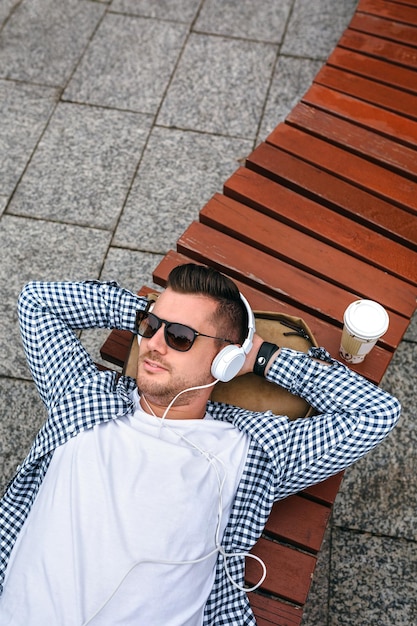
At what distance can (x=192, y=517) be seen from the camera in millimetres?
1990

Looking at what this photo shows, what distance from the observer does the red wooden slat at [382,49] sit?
328 centimetres

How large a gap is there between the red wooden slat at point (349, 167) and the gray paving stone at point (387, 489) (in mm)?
1099

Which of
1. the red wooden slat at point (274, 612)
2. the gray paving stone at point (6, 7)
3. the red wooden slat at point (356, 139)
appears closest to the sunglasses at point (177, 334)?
the red wooden slat at point (274, 612)

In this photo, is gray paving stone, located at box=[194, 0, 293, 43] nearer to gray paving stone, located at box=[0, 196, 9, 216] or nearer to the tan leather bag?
gray paving stone, located at box=[0, 196, 9, 216]

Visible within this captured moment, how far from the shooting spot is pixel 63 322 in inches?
96.4

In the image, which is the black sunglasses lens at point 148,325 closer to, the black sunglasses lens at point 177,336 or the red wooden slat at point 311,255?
the black sunglasses lens at point 177,336

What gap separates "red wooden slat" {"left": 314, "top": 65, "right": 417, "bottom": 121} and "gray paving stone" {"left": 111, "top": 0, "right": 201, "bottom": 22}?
212cm

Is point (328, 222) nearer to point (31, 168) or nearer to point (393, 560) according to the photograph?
point (393, 560)

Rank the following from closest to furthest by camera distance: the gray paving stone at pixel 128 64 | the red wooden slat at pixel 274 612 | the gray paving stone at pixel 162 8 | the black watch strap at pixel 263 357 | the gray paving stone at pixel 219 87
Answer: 1. the red wooden slat at pixel 274 612
2. the black watch strap at pixel 263 357
3. the gray paving stone at pixel 219 87
4. the gray paving stone at pixel 128 64
5. the gray paving stone at pixel 162 8

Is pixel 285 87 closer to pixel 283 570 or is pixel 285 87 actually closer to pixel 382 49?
pixel 382 49

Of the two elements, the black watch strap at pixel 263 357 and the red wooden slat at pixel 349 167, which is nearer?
the black watch strap at pixel 263 357

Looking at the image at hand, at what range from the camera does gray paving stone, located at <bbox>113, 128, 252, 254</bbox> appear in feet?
12.2

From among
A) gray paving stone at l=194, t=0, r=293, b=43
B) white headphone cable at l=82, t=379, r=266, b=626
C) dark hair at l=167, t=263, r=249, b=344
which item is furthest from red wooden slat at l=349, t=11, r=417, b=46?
white headphone cable at l=82, t=379, r=266, b=626

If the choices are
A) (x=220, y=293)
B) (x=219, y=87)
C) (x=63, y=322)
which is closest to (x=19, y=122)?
(x=219, y=87)
